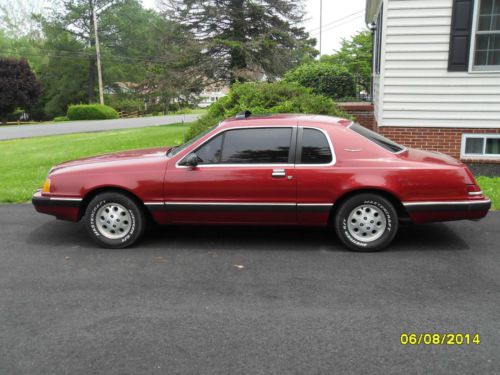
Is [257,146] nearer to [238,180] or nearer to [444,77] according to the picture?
[238,180]

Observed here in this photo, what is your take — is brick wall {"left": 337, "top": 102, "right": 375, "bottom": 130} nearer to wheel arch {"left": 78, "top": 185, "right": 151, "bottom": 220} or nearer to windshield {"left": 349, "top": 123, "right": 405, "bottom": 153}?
windshield {"left": 349, "top": 123, "right": 405, "bottom": 153}

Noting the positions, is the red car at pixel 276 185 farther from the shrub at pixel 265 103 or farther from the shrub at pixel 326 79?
the shrub at pixel 326 79

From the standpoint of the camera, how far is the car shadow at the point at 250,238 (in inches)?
216

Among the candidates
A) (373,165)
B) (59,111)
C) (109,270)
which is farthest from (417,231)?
(59,111)

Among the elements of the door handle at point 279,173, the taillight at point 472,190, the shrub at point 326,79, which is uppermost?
the shrub at point 326,79

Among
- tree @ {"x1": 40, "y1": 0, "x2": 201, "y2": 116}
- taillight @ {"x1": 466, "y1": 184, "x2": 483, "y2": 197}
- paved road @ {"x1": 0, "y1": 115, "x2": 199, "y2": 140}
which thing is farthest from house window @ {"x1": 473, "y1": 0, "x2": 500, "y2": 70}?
tree @ {"x1": 40, "y1": 0, "x2": 201, "y2": 116}

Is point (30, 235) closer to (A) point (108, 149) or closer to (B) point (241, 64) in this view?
(A) point (108, 149)

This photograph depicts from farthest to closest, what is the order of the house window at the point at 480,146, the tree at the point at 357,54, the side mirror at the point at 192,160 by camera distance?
1. the tree at the point at 357,54
2. the house window at the point at 480,146
3. the side mirror at the point at 192,160

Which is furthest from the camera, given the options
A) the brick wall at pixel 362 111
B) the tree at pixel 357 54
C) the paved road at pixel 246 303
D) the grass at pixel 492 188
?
the tree at pixel 357 54

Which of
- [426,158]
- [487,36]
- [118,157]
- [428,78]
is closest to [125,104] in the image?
[428,78]

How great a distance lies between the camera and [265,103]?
892 centimetres

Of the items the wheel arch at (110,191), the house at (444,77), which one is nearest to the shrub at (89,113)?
the house at (444,77)

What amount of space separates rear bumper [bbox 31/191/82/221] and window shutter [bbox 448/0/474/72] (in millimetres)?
7128

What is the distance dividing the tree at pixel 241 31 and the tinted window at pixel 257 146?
24.7 meters
